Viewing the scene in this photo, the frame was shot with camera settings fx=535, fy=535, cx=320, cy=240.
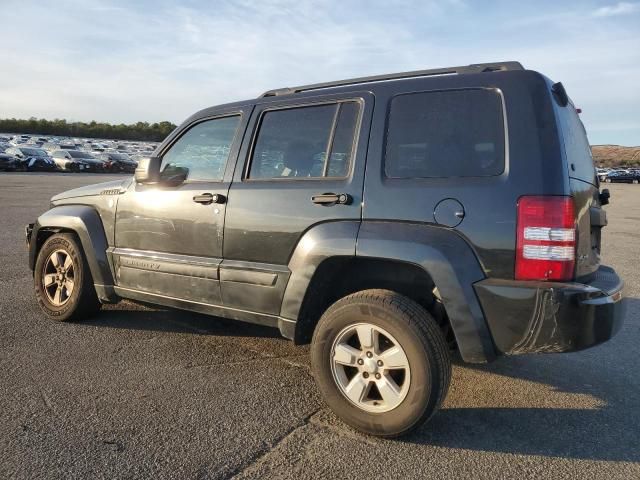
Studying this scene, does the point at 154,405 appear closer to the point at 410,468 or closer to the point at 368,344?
the point at 368,344

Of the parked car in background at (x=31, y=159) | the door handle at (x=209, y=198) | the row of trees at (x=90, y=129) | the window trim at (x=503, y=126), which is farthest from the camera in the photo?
the row of trees at (x=90, y=129)

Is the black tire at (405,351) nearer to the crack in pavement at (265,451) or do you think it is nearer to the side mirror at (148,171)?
the crack in pavement at (265,451)

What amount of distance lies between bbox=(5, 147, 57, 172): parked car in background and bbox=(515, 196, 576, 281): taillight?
39.2 metres

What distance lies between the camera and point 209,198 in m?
3.78

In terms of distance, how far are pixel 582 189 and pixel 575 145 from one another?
34cm

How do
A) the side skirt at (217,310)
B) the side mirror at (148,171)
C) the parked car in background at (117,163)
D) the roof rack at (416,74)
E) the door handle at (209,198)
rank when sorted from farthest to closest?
the parked car in background at (117,163)
the side mirror at (148,171)
the door handle at (209,198)
the side skirt at (217,310)
the roof rack at (416,74)

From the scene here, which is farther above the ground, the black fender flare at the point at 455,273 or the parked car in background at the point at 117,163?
the parked car in background at the point at 117,163

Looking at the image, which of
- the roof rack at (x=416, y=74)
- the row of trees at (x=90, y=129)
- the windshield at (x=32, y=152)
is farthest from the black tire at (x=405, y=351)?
the row of trees at (x=90, y=129)

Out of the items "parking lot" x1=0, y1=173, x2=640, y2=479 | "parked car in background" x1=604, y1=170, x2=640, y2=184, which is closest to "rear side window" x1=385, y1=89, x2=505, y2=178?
"parking lot" x1=0, y1=173, x2=640, y2=479

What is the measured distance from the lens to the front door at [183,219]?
379 cm

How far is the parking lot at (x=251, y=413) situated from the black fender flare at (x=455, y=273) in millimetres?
573

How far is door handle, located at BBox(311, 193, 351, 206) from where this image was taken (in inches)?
124

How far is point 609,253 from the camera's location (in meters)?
9.24

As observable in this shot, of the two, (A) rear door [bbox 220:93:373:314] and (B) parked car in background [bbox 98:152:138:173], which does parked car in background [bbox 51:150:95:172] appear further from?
(A) rear door [bbox 220:93:373:314]
